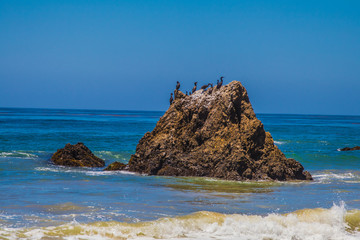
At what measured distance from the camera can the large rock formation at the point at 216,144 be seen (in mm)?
15594

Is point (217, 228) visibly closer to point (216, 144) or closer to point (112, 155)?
point (216, 144)

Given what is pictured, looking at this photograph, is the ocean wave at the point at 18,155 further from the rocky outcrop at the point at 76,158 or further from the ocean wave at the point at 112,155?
the ocean wave at the point at 112,155

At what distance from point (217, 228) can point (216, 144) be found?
6564 mm

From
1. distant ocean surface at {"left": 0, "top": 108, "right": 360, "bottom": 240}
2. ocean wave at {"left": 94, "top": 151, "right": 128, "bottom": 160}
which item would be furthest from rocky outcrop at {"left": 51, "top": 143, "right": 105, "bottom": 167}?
ocean wave at {"left": 94, "top": 151, "right": 128, "bottom": 160}

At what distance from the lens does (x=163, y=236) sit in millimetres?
8953

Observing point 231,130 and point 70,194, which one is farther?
point 231,130

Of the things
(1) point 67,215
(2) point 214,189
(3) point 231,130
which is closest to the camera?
(1) point 67,215

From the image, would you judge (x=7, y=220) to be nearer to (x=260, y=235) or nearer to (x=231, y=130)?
(x=260, y=235)

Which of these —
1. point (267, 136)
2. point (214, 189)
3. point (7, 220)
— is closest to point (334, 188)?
point (267, 136)

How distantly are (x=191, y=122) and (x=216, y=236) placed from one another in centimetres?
802

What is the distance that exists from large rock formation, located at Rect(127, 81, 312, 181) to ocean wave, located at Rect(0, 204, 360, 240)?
507 centimetres

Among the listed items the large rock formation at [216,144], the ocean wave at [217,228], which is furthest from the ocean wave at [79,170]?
the ocean wave at [217,228]

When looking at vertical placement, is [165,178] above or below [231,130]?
below

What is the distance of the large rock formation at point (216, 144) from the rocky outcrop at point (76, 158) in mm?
3023
